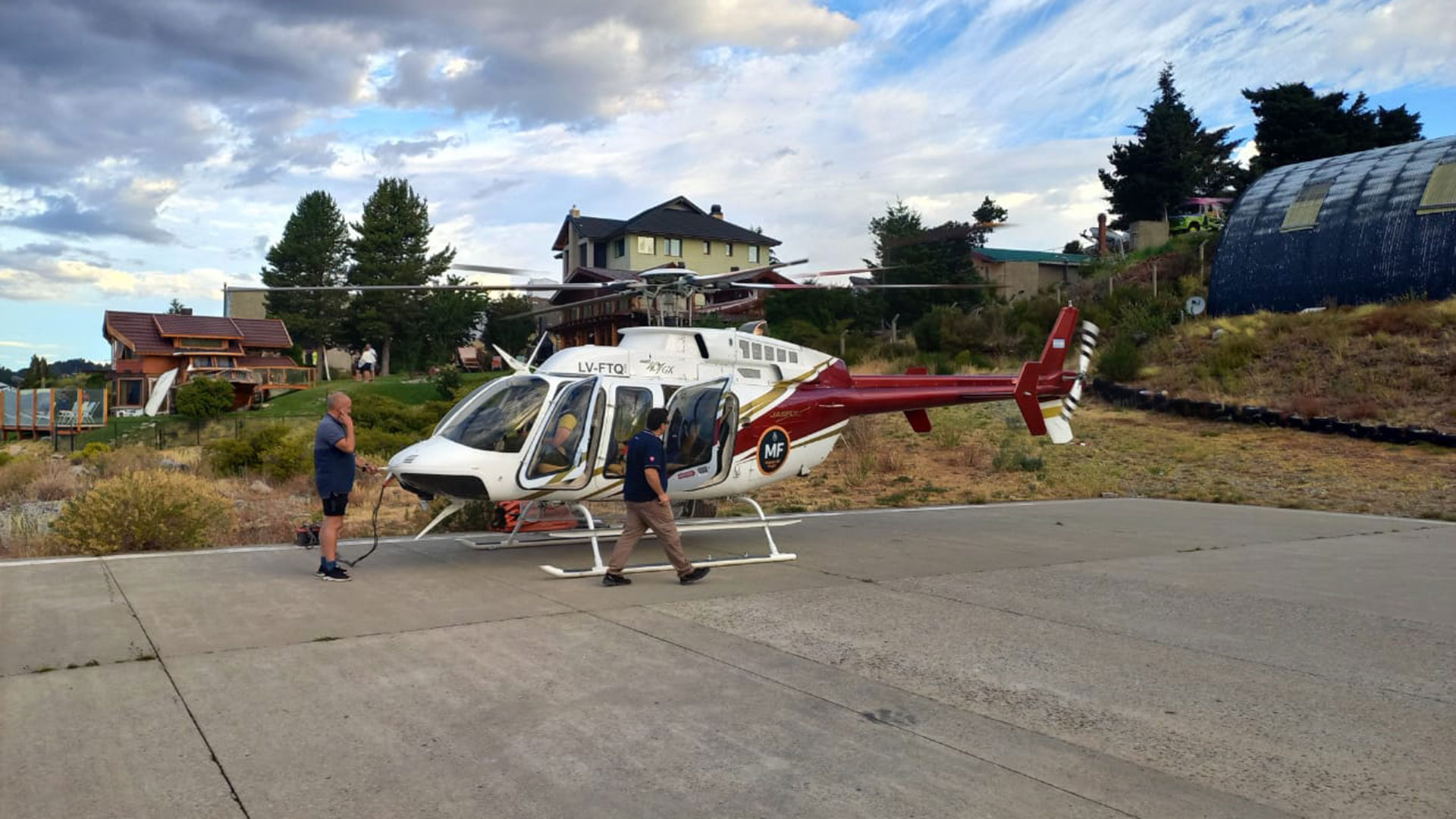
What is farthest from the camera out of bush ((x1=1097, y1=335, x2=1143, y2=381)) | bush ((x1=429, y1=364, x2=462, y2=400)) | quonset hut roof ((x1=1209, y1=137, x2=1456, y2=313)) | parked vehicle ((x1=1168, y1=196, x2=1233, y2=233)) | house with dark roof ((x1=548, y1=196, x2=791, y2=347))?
house with dark roof ((x1=548, y1=196, x2=791, y2=347))

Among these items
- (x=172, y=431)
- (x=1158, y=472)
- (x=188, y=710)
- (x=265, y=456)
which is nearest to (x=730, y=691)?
(x=188, y=710)

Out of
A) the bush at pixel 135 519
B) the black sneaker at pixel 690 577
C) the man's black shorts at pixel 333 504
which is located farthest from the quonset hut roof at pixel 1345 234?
the bush at pixel 135 519

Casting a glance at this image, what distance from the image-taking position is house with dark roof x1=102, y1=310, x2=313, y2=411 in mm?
51188

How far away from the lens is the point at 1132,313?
108 ft

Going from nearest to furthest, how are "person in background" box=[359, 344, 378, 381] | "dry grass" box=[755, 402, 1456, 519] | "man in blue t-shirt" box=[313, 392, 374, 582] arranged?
"man in blue t-shirt" box=[313, 392, 374, 582]
"dry grass" box=[755, 402, 1456, 519]
"person in background" box=[359, 344, 378, 381]

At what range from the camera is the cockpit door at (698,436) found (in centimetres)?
1091

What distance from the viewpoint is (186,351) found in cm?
5500

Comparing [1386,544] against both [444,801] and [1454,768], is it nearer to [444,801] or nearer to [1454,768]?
[1454,768]

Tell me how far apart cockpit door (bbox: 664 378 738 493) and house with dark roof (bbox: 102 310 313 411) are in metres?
43.8

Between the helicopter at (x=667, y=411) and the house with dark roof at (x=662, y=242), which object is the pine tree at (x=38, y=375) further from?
the helicopter at (x=667, y=411)

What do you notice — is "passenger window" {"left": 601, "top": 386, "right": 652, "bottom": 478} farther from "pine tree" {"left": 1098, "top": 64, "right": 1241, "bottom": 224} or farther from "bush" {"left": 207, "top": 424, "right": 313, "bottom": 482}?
"pine tree" {"left": 1098, "top": 64, "right": 1241, "bottom": 224}

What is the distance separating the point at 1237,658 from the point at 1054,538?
5994 mm

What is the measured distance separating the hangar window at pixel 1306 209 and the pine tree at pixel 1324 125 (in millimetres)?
13980

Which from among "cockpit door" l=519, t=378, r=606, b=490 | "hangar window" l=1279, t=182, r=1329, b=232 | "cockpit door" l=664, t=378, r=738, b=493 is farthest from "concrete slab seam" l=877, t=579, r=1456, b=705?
"hangar window" l=1279, t=182, r=1329, b=232
